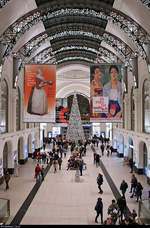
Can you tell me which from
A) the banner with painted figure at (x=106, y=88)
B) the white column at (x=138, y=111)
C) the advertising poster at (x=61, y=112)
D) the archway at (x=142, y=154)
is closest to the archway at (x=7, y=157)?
the banner with painted figure at (x=106, y=88)

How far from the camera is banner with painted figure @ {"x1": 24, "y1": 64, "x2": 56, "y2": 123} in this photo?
650 inches

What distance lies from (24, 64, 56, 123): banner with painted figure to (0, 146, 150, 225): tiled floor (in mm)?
4705

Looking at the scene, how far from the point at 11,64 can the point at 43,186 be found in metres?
11.0

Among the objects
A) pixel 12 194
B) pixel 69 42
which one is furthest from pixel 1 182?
pixel 69 42

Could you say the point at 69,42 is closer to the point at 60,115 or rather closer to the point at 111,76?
the point at 60,115

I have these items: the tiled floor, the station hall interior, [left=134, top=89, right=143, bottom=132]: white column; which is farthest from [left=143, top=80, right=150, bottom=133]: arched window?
the tiled floor

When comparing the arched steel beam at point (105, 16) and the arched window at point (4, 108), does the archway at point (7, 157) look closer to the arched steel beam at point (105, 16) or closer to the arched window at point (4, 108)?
the arched window at point (4, 108)

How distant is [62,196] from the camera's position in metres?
14.8

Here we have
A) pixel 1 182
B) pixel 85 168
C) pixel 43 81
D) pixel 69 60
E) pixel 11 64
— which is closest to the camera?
pixel 43 81

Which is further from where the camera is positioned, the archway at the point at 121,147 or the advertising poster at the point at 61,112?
the advertising poster at the point at 61,112

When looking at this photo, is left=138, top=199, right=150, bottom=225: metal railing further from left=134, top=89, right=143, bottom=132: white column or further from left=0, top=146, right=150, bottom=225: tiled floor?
left=134, top=89, right=143, bottom=132: white column

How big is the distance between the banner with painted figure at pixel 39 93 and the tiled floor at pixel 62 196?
15.4 ft

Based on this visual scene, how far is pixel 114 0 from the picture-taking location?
720 inches

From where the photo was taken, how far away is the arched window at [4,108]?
20.0 meters
